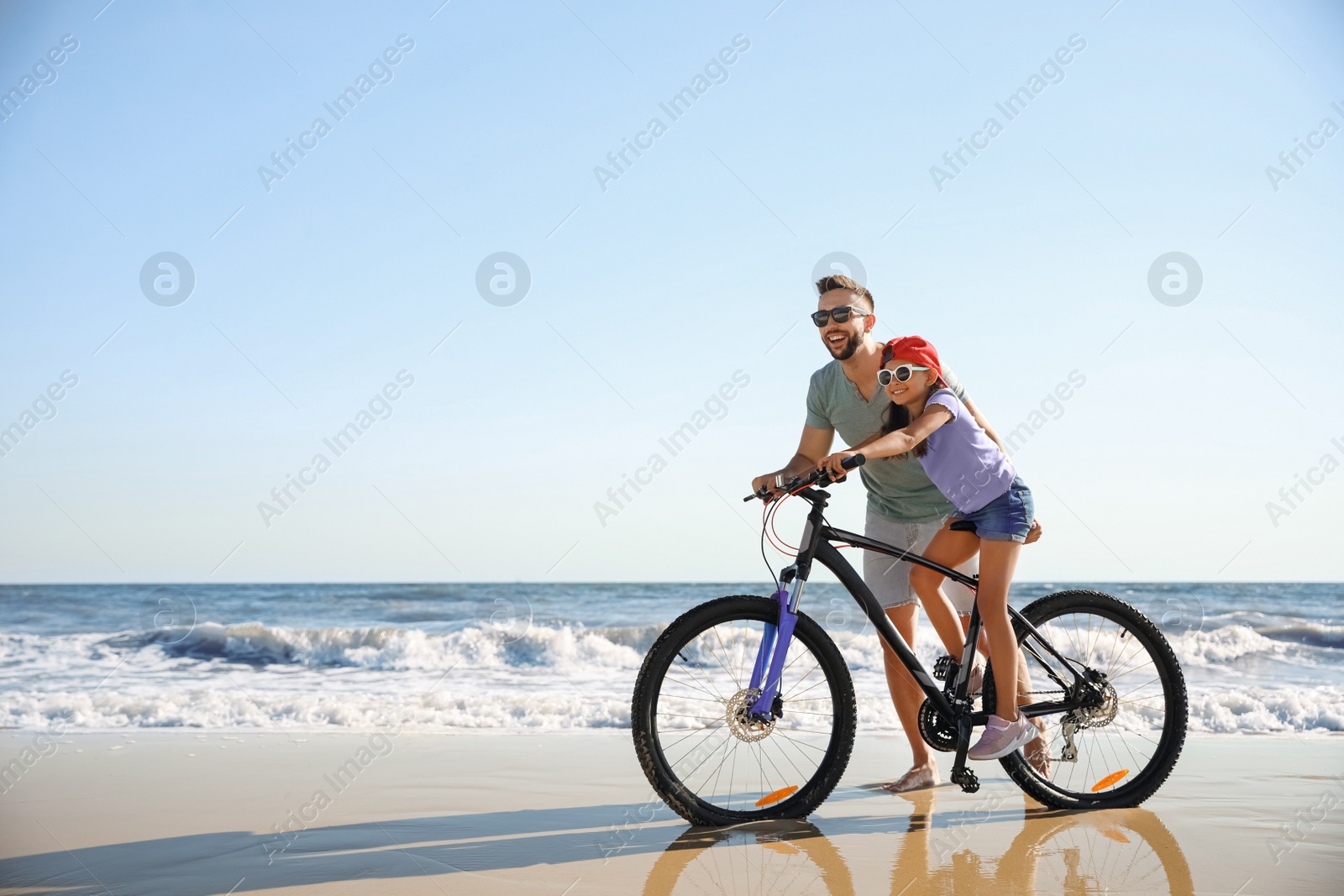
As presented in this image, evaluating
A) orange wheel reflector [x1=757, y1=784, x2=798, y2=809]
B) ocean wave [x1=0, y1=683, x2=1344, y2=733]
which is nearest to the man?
orange wheel reflector [x1=757, y1=784, x2=798, y2=809]

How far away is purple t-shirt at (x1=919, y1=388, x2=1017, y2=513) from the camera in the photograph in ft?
10.2

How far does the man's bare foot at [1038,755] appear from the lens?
3.37 m

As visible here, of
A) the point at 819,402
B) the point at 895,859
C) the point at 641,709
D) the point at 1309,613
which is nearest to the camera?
the point at 895,859

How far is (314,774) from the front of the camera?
405 centimetres

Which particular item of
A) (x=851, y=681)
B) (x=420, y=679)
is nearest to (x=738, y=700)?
(x=851, y=681)

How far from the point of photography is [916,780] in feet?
11.9

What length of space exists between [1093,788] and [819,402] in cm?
181

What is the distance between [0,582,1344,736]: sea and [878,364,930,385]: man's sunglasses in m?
2.31

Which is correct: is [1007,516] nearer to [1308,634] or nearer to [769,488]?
[769,488]

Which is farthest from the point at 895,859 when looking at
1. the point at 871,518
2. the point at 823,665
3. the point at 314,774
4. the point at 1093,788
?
the point at 314,774

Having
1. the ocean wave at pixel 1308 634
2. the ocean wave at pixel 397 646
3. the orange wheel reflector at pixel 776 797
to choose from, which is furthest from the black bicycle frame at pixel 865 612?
the ocean wave at pixel 1308 634

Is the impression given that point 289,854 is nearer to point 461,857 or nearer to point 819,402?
point 461,857

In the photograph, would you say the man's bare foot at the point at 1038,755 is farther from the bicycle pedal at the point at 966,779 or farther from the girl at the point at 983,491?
the bicycle pedal at the point at 966,779

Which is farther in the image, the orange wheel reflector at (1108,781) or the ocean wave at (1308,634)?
the ocean wave at (1308,634)
